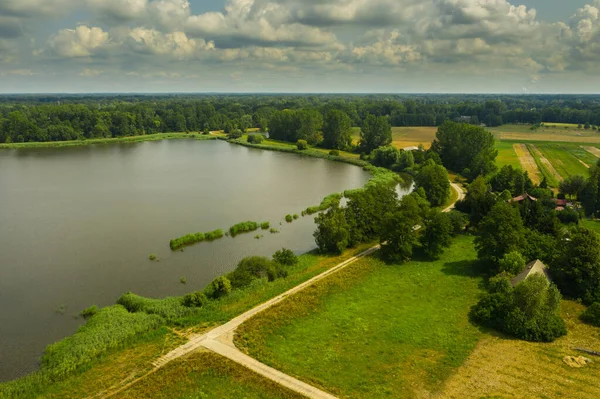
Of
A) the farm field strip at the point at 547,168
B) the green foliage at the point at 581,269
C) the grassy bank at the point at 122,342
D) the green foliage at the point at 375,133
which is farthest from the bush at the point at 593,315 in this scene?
the green foliage at the point at 375,133

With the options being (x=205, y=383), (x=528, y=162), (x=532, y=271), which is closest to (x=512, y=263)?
(x=532, y=271)

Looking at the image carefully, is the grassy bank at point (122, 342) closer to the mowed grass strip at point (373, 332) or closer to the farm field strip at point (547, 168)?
the mowed grass strip at point (373, 332)

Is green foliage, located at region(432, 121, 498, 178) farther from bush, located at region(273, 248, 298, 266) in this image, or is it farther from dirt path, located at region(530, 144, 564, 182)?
bush, located at region(273, 248, 298, 266)

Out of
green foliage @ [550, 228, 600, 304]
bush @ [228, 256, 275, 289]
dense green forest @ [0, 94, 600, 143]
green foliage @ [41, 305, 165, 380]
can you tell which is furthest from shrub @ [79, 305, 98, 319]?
dense green forest @ [0, 94, 600, 143]

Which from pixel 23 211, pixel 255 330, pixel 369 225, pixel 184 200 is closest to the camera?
pixel 255 330

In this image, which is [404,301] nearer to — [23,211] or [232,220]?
[232,220]

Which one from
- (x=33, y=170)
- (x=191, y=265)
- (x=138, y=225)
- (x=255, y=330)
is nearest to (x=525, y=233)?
(x=255, y=330)
